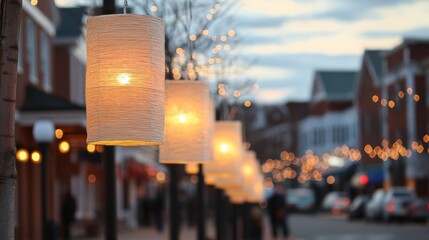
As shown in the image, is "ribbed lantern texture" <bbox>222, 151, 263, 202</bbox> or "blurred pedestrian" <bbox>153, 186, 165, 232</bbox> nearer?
"ribbed lantern texture" <bbox>222, 151, 263, 202</bbox>

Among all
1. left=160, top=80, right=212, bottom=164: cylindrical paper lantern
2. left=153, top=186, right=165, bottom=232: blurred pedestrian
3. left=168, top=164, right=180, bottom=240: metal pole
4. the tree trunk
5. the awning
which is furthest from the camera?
left=153, top=186, right=165, bottom=232: blurred pedestrian

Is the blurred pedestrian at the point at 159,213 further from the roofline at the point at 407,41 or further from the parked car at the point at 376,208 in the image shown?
the roofline at the point at 407,41

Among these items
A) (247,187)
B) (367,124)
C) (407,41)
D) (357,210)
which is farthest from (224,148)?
(367,124)

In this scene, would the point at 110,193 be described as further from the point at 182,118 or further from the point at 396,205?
the point at 396,205

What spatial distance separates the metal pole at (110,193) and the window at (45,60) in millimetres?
21862

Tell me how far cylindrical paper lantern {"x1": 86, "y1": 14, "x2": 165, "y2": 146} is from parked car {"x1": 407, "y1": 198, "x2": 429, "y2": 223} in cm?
4064

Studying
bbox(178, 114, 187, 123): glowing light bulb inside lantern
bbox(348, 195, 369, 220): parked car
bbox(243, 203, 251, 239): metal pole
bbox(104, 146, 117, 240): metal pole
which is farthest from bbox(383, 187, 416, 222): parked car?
bbox(104, 146, 117, 240): metal pole

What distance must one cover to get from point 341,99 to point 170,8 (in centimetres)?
7611

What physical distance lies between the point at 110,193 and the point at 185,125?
106 centimetres

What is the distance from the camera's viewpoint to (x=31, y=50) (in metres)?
29.1

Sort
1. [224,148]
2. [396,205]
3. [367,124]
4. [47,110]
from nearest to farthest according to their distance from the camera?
1. [224,148]
2. [47,110]
3. [396,205]
4. [367,124]

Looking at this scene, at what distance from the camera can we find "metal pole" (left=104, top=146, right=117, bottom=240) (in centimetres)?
927

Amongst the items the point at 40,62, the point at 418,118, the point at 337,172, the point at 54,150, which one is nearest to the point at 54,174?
the point at 54,150

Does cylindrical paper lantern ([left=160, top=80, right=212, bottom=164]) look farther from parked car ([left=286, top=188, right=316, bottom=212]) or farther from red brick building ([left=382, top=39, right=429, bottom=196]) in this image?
parked car ([left=286, top=188, right=316, bottom=212])
